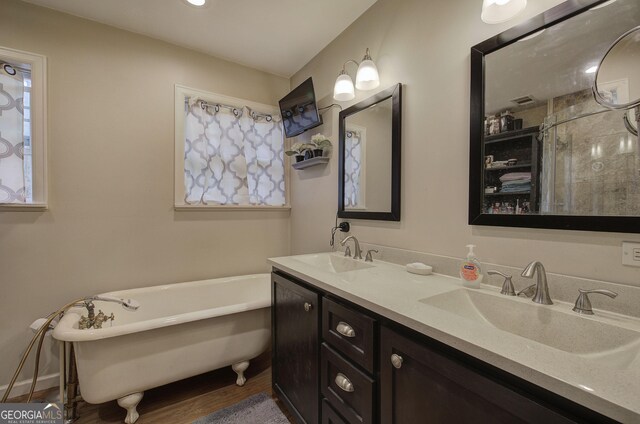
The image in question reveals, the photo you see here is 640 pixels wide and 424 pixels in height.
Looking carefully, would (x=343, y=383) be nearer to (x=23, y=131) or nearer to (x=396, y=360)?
(x=396, y=360)

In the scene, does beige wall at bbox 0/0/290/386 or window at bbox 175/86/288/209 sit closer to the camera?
beige wall at bbox 0/0/290/386

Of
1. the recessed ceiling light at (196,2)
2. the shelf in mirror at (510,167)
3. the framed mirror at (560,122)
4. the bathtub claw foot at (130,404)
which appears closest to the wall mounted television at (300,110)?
the recessed ceiling light at (196,2)

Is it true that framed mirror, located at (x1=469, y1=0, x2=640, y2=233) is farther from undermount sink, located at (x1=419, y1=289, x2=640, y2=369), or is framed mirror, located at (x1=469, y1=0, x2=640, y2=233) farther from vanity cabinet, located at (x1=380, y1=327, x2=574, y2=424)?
vanity cabinet, located at (x1=380, y1=327, x2=574, y2=424)

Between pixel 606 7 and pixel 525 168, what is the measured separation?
0.56 metres

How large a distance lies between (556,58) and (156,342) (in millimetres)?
2408

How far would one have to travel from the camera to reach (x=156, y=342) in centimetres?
164

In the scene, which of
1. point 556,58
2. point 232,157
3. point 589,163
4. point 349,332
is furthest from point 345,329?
point 232,157

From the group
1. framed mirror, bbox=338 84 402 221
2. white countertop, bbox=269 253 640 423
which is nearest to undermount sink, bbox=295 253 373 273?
framed mirror, bbox=338 84 402 221

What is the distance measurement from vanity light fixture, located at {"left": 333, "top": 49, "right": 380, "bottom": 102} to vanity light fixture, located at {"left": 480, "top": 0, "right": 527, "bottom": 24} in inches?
27.4

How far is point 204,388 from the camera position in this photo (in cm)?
193

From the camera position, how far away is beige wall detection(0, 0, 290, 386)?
1896 millimetres

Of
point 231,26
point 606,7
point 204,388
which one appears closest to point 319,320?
point 204,388

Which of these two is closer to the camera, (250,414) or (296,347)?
(296,347)

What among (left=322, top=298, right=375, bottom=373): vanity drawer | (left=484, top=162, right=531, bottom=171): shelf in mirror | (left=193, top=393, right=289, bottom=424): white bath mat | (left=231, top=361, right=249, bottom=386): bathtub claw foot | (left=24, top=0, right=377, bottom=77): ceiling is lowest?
(left=193, top=393, right=289, bottom=424): white bath mat
